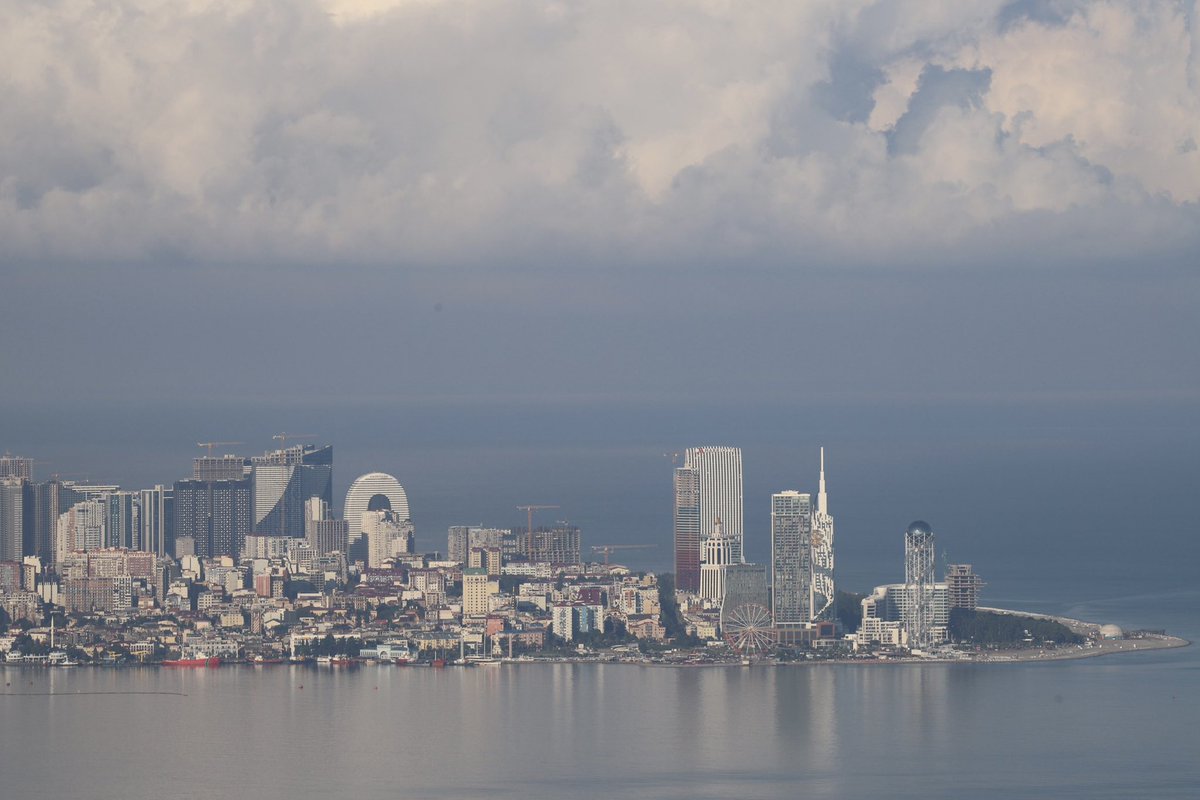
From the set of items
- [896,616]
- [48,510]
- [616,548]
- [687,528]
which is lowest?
[896,616]

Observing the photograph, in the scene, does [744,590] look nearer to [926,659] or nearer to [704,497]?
[926,659]

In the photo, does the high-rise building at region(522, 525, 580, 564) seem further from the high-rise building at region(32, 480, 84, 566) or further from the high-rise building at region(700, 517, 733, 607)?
the high-rise building at region(32, 480, 84, 566)

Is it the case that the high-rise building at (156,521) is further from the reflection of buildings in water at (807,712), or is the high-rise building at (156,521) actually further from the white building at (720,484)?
the reflection of buildings in water at (807,712)

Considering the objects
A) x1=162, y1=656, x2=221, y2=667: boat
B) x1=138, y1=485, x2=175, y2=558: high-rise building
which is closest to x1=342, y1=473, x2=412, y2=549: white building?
x1=138, y1=485, x2=175, y2=558: high-rise building

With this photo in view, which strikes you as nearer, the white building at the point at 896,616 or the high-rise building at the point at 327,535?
the white building at the point at 896,616

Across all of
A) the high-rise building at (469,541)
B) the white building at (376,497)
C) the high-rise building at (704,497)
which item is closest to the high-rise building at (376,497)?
the white building at (376,497)

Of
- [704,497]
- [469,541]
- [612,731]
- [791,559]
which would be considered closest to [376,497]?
[469,541]

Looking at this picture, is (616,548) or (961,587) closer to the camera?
(961,587)
